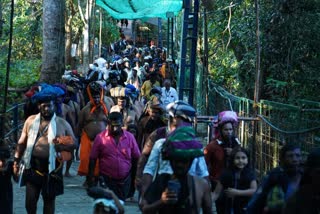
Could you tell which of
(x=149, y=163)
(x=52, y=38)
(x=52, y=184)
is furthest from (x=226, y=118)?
(x=52, y=38)

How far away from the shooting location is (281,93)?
616 inches

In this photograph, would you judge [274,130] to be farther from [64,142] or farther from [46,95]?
[46,95]

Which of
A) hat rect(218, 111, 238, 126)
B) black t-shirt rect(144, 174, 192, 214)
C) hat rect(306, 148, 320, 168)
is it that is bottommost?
black t-shirt rect(144, 174, 192, 214)

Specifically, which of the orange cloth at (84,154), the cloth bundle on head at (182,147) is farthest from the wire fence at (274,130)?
the cloth bundle on head at (182,147)

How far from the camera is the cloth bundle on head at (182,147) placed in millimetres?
4547

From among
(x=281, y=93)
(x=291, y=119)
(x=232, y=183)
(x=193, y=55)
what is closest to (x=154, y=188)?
(x=232, y=183)

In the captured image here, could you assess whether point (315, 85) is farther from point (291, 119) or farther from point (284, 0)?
point (291, 119)

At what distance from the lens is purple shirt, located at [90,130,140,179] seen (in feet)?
27.5

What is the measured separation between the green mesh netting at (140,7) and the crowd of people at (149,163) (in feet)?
6.86

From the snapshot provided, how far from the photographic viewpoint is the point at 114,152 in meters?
8.38

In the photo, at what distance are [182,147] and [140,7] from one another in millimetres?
12186

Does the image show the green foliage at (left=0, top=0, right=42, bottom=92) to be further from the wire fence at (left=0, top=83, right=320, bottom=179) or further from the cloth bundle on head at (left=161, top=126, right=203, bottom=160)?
the cloth bundle on head at (left=161, top=126, right=203, bottom=160)

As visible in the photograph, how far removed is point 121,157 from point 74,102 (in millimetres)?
4304

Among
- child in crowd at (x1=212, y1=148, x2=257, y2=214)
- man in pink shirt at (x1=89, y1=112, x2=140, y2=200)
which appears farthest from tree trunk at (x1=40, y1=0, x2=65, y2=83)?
child in crowd at (x1=212, y1=148, x2=257, y2=214)
